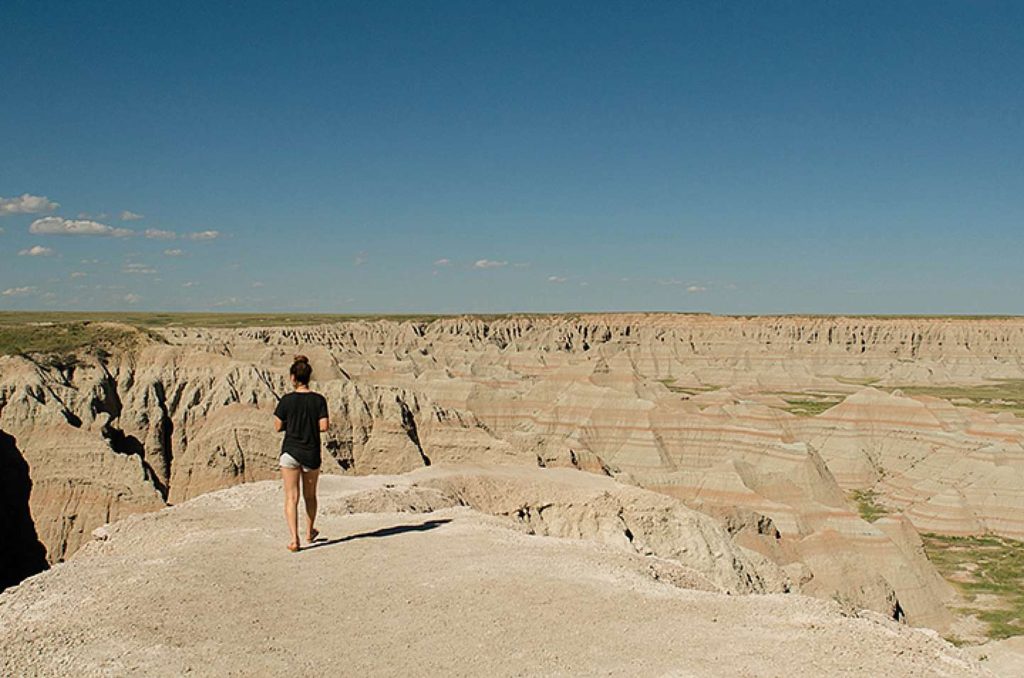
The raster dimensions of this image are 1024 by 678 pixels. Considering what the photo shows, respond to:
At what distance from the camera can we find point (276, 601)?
7711 mm

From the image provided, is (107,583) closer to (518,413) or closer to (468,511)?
(468,511)

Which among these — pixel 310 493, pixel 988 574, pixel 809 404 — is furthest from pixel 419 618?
pixel 809 404

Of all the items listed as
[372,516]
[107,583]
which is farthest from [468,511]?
[107,583]

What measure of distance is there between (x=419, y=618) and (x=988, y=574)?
1535 inches

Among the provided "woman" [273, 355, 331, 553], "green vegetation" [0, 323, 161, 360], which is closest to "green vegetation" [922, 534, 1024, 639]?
Answer: "woman" [273, 355, 331, 553]

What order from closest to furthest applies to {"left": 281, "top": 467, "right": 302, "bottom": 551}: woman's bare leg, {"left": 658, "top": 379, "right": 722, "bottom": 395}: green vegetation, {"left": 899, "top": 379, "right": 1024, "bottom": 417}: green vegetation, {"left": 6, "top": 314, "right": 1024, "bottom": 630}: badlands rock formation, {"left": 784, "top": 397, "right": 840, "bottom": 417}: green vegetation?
A: {"left": 281, "top": 467, "right": 302, "bottom": 551}: woman's bare leg < {"left": 6, "top": 314, "right": 1024, "bottom": 630}: badlands rock formation < {"left": 784, "top": 397, "right": 840, "bottom": 417}: green vegetation < {"left": 899, "top": 379, "right": 1024, "bottom": 417}: green vegetation < {"left": 658, "top": 379, "right": 722, "bottom": 395}: green vegetation

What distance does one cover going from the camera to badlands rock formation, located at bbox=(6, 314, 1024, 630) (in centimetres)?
2747

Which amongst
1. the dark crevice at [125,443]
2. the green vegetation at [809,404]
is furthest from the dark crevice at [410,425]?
the green vegetation at [809,404]

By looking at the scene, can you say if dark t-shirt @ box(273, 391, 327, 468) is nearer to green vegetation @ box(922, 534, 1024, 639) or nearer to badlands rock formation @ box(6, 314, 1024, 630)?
badlands rock formation @ box(6, 314, 1024, 630)

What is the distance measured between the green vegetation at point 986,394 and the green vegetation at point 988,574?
60.9 meters

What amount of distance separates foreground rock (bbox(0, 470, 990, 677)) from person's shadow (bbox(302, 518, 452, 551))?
0.22ft

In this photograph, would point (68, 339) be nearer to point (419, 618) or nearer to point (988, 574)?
point (419, 618)

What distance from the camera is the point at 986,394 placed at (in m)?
115

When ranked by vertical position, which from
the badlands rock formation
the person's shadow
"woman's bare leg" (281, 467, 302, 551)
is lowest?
the badlands rock formation
